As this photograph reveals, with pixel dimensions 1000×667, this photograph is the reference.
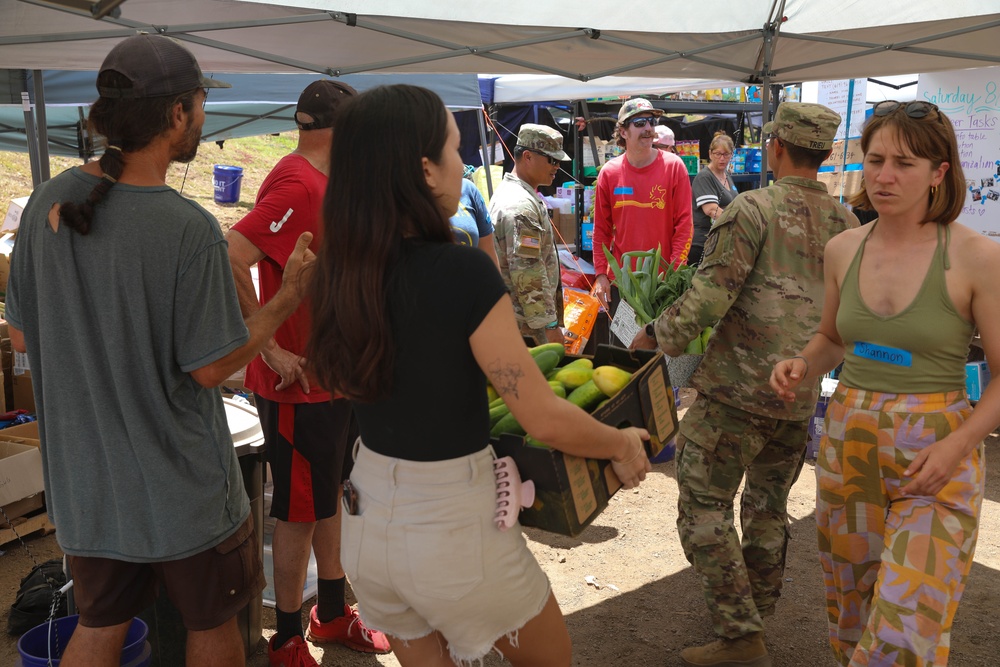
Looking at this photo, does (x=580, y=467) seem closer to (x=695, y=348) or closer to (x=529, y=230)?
(x=695, y=348)

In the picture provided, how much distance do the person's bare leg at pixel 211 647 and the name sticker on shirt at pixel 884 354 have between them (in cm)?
185

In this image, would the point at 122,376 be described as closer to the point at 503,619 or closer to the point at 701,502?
the point at 503,619

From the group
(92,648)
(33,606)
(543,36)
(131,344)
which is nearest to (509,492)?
(131,344)

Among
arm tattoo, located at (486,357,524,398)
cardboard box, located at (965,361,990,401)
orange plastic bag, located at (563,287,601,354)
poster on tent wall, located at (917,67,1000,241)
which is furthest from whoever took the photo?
poster on tent wall, located at (917,67,1000,241)

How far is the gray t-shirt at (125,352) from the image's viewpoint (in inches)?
76.2

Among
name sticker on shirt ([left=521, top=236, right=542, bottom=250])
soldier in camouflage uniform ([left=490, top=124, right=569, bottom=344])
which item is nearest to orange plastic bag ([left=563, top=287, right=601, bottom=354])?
soldier in camouflage uniform ([left=490, top=124, right=569, bottom=344])

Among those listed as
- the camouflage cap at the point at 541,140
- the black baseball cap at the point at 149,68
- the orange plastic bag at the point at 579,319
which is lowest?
the orange plastic bag at the point at 579,319

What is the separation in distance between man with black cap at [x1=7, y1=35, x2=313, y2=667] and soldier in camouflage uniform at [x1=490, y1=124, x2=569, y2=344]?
2.67 meters

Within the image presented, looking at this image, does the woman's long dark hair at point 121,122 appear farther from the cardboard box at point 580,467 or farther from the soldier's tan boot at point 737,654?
the soldier's tan boot at point 737,654

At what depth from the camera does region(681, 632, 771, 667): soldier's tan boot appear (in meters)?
3.15

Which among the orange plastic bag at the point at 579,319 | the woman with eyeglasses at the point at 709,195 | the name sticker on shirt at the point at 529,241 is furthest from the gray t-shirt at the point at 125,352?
the woman with eyeglasses at the point at 709,195

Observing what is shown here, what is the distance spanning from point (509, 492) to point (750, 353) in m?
1.53

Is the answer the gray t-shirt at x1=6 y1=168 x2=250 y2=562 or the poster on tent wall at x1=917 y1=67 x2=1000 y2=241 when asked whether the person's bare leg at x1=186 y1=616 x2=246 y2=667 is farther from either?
the poster on tent wall at x1=917 y1=67 x2=1000 y2=241

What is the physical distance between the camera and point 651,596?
3.88 m
